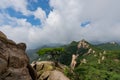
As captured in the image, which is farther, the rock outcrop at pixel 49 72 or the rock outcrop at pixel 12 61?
the rock outcrop at pixel 49 72

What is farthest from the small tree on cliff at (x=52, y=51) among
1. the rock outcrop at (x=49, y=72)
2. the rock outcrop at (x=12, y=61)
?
the rock outcrop at (x=12, y=61)

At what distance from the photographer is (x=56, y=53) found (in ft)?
404

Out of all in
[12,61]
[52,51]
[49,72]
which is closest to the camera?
[12,61]

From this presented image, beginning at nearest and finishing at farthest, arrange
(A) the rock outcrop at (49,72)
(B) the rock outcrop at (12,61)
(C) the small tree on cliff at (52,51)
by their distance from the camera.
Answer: (B) the rock outcrop at (12,61), (A) the rock outcrop at (49,72), (C) the small tree on cliff at (52,51)

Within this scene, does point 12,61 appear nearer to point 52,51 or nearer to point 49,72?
point 49,72

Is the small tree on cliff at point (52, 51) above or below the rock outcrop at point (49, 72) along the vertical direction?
above

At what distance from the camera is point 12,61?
43.1m

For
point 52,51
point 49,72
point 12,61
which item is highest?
point 52,51

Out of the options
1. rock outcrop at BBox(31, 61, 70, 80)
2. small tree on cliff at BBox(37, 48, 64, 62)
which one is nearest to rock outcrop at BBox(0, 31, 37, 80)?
rock outcrop at BBox(31, 61, 70, 80)

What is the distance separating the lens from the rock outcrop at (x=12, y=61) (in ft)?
134

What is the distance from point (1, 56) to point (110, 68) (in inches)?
6244

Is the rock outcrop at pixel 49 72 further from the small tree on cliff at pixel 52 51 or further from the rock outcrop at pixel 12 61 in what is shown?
the rock outcrop at pixel 12 61

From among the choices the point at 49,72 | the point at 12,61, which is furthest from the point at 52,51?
the point at 12,61

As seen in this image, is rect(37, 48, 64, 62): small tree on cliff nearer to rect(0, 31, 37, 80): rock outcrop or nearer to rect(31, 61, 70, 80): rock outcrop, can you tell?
rect(31, 61, 70, 80): rock outcrop
